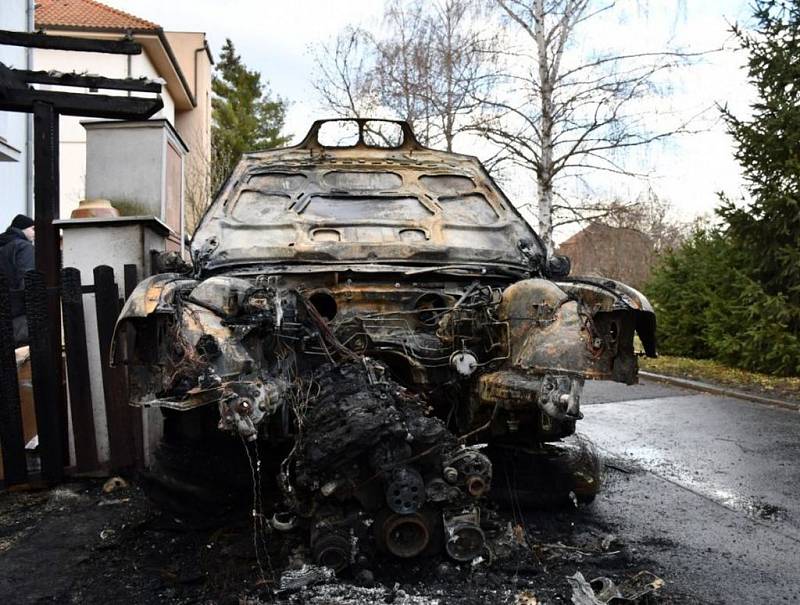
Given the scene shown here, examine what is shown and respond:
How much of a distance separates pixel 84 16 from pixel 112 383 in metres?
20.7

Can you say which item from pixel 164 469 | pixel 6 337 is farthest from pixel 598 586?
pixel 6 337

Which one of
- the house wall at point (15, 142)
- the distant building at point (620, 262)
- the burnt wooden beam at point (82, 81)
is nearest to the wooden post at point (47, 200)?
the burnt wooden beam at point (82, 81)

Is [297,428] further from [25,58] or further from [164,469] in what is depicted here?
[25,58]

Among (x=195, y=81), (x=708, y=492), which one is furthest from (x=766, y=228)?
(x=195, y=81)

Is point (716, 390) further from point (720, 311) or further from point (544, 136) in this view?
point (544, 136)

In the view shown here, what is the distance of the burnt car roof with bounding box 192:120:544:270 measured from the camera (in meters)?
4.83

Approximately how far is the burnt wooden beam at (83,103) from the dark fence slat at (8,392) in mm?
1494

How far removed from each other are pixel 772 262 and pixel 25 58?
42.1ft

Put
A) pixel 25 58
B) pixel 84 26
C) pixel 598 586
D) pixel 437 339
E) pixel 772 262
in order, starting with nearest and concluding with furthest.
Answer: pixel 598 586
pixel 437 339
pixel 772 262
pixel 25 58
pixel 84 26

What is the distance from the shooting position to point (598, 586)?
11.3 feet

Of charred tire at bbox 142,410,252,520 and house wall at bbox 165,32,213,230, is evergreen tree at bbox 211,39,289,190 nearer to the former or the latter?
house wall at bbox 165,32,213,230

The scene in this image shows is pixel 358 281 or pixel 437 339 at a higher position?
pixel 358 281

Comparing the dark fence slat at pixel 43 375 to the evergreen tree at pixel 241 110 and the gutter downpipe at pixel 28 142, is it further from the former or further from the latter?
the evergreen tree at pixel 241 110

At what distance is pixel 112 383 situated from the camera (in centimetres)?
567
